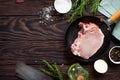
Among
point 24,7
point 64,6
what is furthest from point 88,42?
point 24,7

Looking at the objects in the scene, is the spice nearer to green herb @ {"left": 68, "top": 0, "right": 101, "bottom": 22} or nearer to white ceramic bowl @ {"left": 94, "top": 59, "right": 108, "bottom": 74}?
white ceramic bowl @ {"left": 94, "top": 59, "right": 108, "bottom": 74}

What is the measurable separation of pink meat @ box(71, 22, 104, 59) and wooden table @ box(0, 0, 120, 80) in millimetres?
55

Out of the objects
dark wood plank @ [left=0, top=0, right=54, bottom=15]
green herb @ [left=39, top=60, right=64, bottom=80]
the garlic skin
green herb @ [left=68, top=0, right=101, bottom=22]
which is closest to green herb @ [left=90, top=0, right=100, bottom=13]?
green herb @ [left=68, top=0, right=101, bottom=22]

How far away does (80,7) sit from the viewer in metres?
1.71

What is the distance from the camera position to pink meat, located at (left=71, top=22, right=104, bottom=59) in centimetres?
169

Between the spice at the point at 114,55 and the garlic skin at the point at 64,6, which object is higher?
the garlic skin at the point at 64,6

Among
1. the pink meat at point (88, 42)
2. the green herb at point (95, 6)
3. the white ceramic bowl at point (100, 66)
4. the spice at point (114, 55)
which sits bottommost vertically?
the white ceramic bowl at point (100, 66)

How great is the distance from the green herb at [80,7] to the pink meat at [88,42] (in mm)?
71

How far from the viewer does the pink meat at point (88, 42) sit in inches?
66.4

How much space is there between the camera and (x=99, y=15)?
174 centimetres

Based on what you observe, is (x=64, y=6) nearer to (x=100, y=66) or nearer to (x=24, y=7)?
(x=24, y=7)

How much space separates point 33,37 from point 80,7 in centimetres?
29

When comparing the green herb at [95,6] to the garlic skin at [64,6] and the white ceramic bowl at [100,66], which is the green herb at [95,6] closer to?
the garlic skin at [64,6]


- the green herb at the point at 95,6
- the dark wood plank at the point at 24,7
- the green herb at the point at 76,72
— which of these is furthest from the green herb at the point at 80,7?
the green herb at the point at 76,72
